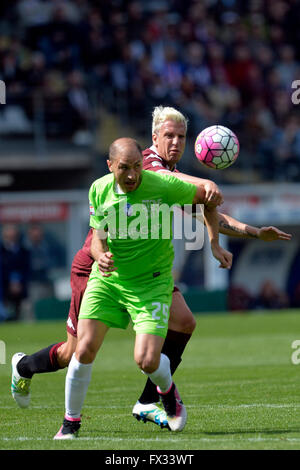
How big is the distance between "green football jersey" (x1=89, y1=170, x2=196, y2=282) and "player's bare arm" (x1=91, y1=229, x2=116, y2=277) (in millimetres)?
57

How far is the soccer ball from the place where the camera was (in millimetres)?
7215

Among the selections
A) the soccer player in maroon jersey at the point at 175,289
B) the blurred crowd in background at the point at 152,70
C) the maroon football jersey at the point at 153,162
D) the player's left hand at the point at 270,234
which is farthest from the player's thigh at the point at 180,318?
the blurred crowd in background at the point at 152,70

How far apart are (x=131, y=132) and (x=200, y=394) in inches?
595

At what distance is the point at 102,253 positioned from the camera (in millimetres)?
6250

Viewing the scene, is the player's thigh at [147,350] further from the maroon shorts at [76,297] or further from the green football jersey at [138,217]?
the maroon shorts at [76,297]

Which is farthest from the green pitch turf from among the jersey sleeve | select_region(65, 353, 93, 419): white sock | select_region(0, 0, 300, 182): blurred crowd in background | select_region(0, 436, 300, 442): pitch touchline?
select_region(0, 0, 300, 182): blurred crowd in background

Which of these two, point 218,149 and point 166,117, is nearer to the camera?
point 166,117

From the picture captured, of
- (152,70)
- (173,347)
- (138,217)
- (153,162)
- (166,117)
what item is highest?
(166,117)

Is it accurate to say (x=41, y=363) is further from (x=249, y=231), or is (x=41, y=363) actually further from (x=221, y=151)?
(x=221, y=151)

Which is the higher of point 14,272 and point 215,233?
point 215,233

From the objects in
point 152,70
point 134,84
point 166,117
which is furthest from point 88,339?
point 152,70

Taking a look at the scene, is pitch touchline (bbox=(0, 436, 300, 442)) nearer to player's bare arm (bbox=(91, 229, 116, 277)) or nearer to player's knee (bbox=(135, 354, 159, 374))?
player's knee (bbox=(135, 354, 159, 374))

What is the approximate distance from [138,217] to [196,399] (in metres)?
2.80
